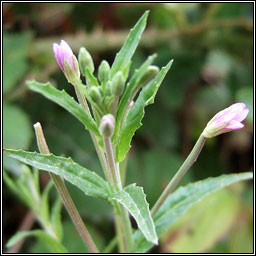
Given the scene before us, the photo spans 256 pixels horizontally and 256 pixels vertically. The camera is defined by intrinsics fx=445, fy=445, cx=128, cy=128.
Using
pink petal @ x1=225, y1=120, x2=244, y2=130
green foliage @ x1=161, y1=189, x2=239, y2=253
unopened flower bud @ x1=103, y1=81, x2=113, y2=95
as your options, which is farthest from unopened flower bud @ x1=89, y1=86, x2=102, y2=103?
green foliage @ x1=161, y1=189, x2=239, y2=253

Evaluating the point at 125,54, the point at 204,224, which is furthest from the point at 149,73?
the point at 204,224

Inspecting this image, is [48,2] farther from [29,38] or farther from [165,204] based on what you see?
[165,204]

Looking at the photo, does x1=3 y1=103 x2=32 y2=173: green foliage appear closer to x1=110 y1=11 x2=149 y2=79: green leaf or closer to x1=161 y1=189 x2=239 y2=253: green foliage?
x1=161 y1=189 x2=239 y2=253: green foliage

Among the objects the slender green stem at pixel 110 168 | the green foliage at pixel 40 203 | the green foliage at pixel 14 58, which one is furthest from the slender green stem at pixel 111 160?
the green foliage at pixel 14 58

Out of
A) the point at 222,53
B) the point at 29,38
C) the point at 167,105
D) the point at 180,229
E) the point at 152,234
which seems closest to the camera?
the point at 152,234

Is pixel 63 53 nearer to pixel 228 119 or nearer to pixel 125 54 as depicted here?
pixel 125 54

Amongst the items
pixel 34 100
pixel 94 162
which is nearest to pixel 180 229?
pixel 94 162
